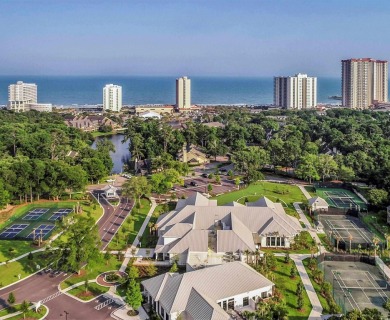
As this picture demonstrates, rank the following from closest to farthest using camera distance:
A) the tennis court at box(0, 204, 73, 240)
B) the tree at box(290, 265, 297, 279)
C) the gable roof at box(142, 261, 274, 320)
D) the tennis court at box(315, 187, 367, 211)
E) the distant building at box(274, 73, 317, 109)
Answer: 1. the gable roof at box(142, 261, 274, 320)
2. the tree at box(290, 265, 297, 279)
3. the tennis court at box(0, 204, 73, 240)
4. the tennis court at box(315, 187, 367, 211)
5. the distant building at box(274, 73, 317, 109)

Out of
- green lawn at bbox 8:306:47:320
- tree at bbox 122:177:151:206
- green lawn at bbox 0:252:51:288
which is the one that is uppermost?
tree at bbox 122:177:151:206

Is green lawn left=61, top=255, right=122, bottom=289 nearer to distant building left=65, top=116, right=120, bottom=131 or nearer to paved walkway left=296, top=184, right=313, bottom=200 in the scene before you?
paved walkway left=296, top=184, right=313, bottom=200

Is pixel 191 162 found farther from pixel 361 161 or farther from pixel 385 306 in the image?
pixel 385 306

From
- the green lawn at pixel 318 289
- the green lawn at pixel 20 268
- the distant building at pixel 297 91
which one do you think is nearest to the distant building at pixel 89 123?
the distant building at pixel 297 91

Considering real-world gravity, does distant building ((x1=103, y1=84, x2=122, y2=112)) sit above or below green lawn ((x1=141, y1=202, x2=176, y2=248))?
above

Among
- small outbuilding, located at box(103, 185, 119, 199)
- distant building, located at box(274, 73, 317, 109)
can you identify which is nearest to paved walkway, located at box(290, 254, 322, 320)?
small outbuilding, located at box(103, 185, 119, 199)

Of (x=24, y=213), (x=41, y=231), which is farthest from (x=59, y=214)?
(x=41, y=231)

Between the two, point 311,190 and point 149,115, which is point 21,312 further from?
point 149,115

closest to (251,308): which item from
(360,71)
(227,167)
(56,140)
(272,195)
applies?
(272,195)
